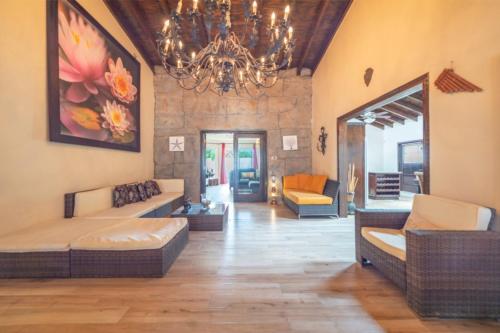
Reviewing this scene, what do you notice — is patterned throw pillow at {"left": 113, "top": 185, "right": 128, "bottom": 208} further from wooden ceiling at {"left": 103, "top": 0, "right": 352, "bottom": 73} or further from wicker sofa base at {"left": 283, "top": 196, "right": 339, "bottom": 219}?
wicker sofa base at {"left": 283, "top": 196, "right": 339, "bottom": 219}

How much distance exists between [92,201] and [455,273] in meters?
4.34

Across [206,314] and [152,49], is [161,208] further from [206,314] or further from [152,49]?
[152,49]

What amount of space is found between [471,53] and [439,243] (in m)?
1.67

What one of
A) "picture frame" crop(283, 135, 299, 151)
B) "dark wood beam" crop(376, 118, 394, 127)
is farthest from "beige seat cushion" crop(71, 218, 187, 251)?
"dark wood beam" crop(376, 118, 394, 127)

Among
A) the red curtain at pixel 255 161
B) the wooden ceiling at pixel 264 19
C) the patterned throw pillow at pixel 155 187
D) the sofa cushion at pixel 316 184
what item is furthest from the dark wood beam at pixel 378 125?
the patterned throw pillow at pixel 155 187

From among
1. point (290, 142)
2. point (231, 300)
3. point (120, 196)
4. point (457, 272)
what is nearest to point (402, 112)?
point (290, 142)

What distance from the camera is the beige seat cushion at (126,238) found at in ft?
7.08

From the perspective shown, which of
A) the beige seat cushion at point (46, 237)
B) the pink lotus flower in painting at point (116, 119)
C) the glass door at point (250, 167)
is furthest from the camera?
the glass door at point (250, 167)

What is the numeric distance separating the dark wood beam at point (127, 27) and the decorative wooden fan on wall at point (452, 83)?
5239 millimetres

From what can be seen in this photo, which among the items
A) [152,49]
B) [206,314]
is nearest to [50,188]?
[206,314]

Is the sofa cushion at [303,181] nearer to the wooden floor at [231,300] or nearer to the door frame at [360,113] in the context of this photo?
the door frame at [360,113]

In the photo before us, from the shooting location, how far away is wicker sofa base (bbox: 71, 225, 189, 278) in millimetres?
2150

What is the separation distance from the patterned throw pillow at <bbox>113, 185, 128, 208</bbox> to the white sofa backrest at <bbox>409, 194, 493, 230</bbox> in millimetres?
4311

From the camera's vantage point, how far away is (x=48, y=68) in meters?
2.86
